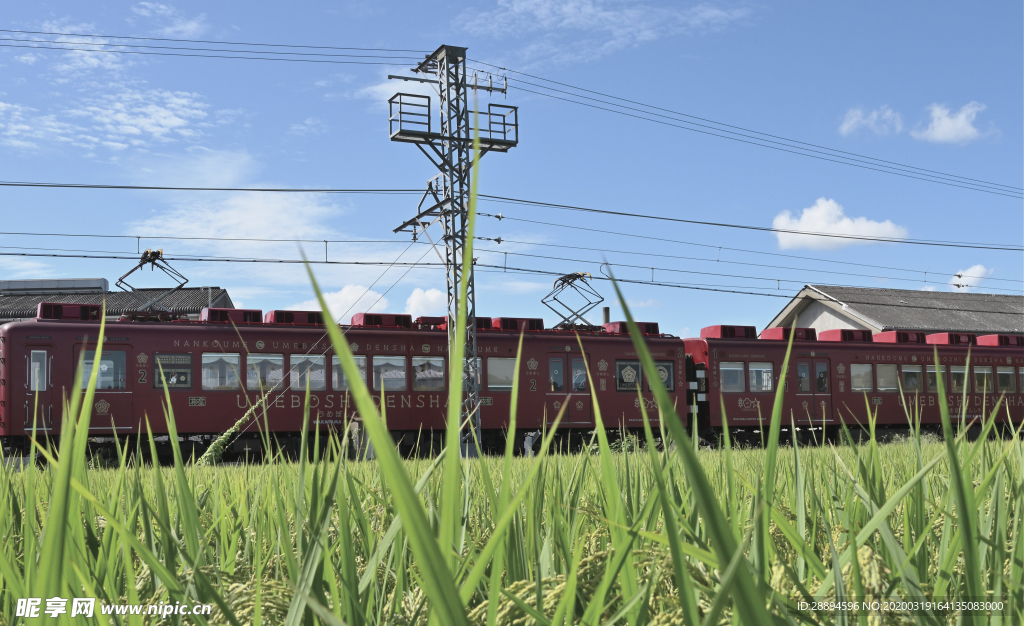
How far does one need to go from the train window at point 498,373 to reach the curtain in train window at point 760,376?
5.69m

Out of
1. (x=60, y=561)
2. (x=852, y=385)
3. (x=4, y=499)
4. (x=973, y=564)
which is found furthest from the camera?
(x=852, y=385)

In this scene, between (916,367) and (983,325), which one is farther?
(983,325)

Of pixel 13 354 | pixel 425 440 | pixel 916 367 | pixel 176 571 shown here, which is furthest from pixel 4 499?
pixel 916 367

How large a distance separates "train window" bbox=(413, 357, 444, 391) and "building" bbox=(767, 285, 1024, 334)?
18.7 meters

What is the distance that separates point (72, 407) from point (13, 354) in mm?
13727

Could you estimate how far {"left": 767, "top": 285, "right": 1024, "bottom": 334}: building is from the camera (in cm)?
3006

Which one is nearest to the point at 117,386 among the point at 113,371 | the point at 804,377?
the point at 113,371

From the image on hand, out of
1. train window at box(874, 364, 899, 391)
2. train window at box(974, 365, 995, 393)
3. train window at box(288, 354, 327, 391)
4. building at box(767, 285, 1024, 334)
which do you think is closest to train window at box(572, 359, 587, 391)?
train window at box(288, 354, 327, 391)

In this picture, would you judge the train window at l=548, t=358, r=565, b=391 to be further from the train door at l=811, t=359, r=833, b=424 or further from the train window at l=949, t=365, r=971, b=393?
the train window at l=949, t=365, r=971, b=393

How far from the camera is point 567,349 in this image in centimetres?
1527

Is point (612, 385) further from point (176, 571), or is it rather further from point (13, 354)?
point (176, 571)

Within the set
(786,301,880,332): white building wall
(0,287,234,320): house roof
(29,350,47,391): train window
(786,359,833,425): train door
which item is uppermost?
(0,287,234,320): house roof

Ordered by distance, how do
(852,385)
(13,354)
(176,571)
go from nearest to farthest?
(176,571), (13,354), (852,385)

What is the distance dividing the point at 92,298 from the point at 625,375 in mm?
22041
